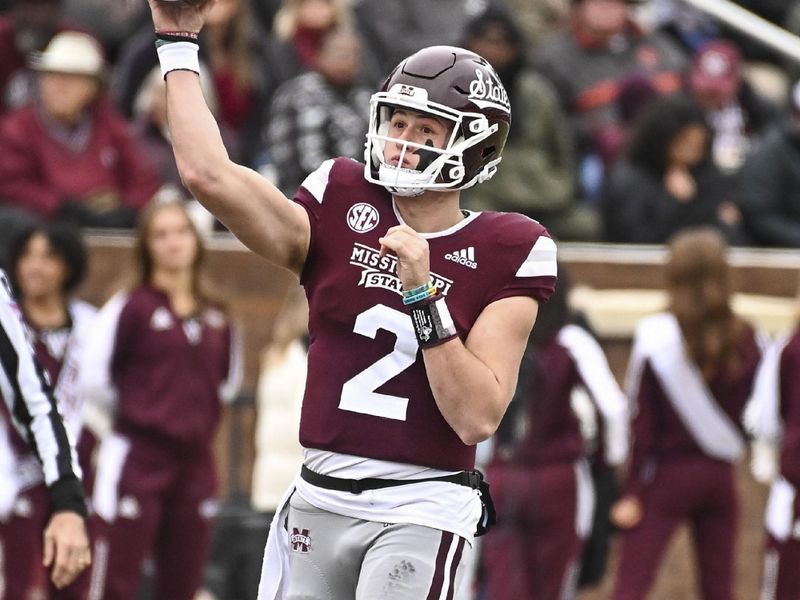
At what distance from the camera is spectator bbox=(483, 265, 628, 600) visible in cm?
945

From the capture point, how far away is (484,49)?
1147 cm

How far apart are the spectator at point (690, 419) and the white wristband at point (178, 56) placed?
5.14 metres

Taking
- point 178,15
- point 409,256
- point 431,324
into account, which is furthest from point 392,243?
point 178,15

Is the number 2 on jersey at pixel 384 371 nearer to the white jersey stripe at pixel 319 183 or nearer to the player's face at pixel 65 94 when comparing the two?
the white jersey stripe at pixel 319 183

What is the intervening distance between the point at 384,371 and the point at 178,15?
1.08m

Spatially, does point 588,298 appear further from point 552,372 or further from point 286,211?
point 286,211

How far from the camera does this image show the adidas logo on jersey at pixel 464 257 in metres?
5.09

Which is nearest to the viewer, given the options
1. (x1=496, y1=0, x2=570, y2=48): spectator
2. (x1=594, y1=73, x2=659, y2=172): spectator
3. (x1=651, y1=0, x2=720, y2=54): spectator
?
(x1=594, y1=73, x2=659, y2=172): spectator

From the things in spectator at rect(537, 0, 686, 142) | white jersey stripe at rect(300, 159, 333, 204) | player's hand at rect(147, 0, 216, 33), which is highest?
spectator at rect(537, 0, 686, 142)

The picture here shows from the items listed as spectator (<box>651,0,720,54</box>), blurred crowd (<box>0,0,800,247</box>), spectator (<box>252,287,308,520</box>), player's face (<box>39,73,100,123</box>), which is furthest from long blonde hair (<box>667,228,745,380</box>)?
spectator (<box>651,0,720,54</box>)

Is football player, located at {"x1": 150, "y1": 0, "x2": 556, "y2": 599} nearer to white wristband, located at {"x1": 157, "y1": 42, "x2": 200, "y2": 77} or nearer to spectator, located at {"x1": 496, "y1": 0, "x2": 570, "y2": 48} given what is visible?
white wristband, located at {"x1": 157, "y1": 42, "x2": 200, "y2": 77}

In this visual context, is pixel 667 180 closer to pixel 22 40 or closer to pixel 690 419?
pixel 690 419

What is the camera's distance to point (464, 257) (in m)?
5.10

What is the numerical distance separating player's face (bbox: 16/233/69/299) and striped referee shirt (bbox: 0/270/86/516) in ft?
10.0
